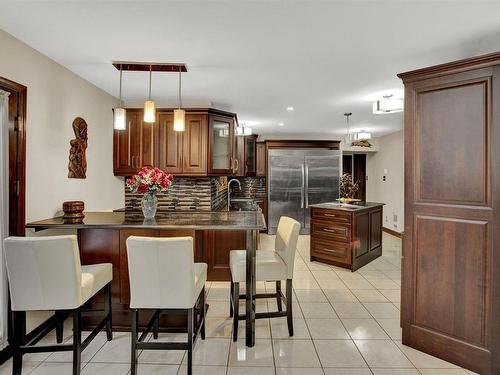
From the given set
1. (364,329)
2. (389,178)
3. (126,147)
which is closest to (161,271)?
(364,329)

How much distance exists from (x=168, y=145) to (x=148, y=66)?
131 centimetres

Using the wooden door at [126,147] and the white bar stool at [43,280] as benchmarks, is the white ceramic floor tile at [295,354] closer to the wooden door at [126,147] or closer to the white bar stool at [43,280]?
the white bar stool at [43,280]

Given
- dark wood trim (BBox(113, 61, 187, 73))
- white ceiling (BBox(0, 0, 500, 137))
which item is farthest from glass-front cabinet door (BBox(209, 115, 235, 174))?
dark wood trim (BBox(113, 61, 187, 73))

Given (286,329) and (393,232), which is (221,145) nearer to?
(286,329)

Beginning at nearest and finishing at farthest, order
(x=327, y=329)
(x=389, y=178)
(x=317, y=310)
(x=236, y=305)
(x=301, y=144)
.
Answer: (x=236, y=305) → (x=327, y=329) → (x=317, y=310) → (x=301, y=144) → (x=389, y=178)

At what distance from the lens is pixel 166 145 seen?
4020 mm

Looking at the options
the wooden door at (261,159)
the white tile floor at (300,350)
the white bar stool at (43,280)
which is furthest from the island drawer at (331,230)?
the white bar stool at (43,280)

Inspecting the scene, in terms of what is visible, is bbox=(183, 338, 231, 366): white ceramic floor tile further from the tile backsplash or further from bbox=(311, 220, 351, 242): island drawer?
bbox=(311, 220, 351, 242): island drawer

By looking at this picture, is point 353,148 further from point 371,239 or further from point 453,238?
point 453,238

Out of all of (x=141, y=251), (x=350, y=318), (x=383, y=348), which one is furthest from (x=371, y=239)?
(x=141, y=251)

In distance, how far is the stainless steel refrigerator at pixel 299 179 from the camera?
686cm

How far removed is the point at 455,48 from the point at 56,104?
11.7ft

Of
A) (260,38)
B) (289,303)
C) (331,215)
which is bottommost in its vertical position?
(289,303)

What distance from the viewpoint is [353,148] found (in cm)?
744
